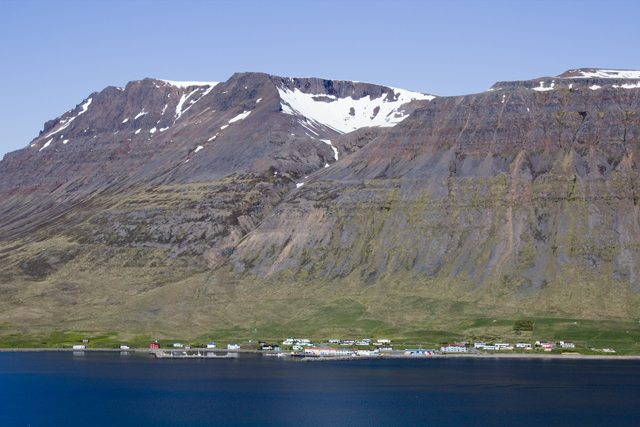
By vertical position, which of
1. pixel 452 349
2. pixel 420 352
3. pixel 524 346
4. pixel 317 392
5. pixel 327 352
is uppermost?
pixel 317 392

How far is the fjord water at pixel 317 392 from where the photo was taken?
10775 cm

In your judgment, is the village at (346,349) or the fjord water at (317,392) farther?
the village at (346,349)

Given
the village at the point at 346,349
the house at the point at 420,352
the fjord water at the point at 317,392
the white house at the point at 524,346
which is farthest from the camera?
the white house at the point at 524,346

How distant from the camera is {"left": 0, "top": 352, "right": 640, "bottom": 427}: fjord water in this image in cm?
10775

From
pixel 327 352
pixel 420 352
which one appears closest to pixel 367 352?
pixel 327 352

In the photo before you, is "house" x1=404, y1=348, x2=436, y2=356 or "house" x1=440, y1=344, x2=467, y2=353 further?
"house" x1=440, y1=344, x2=467, y2=353

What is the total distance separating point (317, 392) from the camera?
410ft

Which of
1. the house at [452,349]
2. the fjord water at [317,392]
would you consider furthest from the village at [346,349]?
the fjord water at [317,392]

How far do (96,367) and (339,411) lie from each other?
58895mm

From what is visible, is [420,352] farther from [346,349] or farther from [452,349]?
[346,349]

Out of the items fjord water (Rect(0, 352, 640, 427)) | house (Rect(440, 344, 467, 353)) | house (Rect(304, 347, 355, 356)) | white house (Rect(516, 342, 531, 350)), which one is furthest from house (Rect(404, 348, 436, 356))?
white house (Rect(516, 342, 531, 350))

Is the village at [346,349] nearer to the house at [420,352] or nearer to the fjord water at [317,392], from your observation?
the house at [420,352]

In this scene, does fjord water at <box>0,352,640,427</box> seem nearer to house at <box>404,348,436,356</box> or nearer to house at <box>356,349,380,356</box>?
house at <box>356,349,380,356</box>

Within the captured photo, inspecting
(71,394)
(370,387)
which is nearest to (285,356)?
(370,387)
